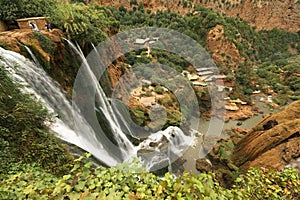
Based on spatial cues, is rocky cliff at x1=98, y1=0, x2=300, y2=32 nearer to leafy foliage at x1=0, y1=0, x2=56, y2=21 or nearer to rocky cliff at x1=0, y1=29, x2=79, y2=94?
leafy foliage at x1=0, y1=0, x2=56, y2=21

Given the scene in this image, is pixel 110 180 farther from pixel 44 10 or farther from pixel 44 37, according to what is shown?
pixel 44 10

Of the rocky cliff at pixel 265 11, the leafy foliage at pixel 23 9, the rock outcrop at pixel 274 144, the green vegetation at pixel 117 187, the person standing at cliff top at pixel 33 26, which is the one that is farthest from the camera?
the rocky cliff at pixel 265 11

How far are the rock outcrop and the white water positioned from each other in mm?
2914

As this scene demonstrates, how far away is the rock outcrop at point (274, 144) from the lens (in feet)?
19.3

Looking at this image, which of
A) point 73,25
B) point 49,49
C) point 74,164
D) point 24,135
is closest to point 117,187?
point 74,164

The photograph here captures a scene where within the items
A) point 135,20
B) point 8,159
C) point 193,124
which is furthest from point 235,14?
point 8,159

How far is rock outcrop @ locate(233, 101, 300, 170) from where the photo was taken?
19.3 ft

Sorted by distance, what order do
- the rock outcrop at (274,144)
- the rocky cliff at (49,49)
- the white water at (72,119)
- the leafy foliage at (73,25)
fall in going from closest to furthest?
1. the white water at (72,119)
2. the rocky cliff at (49,49)
3. the rock outcrop at (274,144)
4. the leafy foliage at (73,25)

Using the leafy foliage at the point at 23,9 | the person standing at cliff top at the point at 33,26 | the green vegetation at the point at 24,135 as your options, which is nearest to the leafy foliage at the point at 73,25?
the leafy foliage at the point at 23,9

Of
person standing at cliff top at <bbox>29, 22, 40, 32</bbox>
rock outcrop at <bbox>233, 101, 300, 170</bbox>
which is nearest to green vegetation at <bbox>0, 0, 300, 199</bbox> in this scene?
person standing at cliff top at <bbox>29, 22, 40, 32</bbox>

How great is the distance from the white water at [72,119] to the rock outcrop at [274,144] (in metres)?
2.91

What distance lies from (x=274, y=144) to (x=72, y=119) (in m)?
6.27

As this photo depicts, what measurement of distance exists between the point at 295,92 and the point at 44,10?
18955 millimetres

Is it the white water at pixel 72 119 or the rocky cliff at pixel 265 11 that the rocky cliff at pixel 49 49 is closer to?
the white water at pixel 72 119
